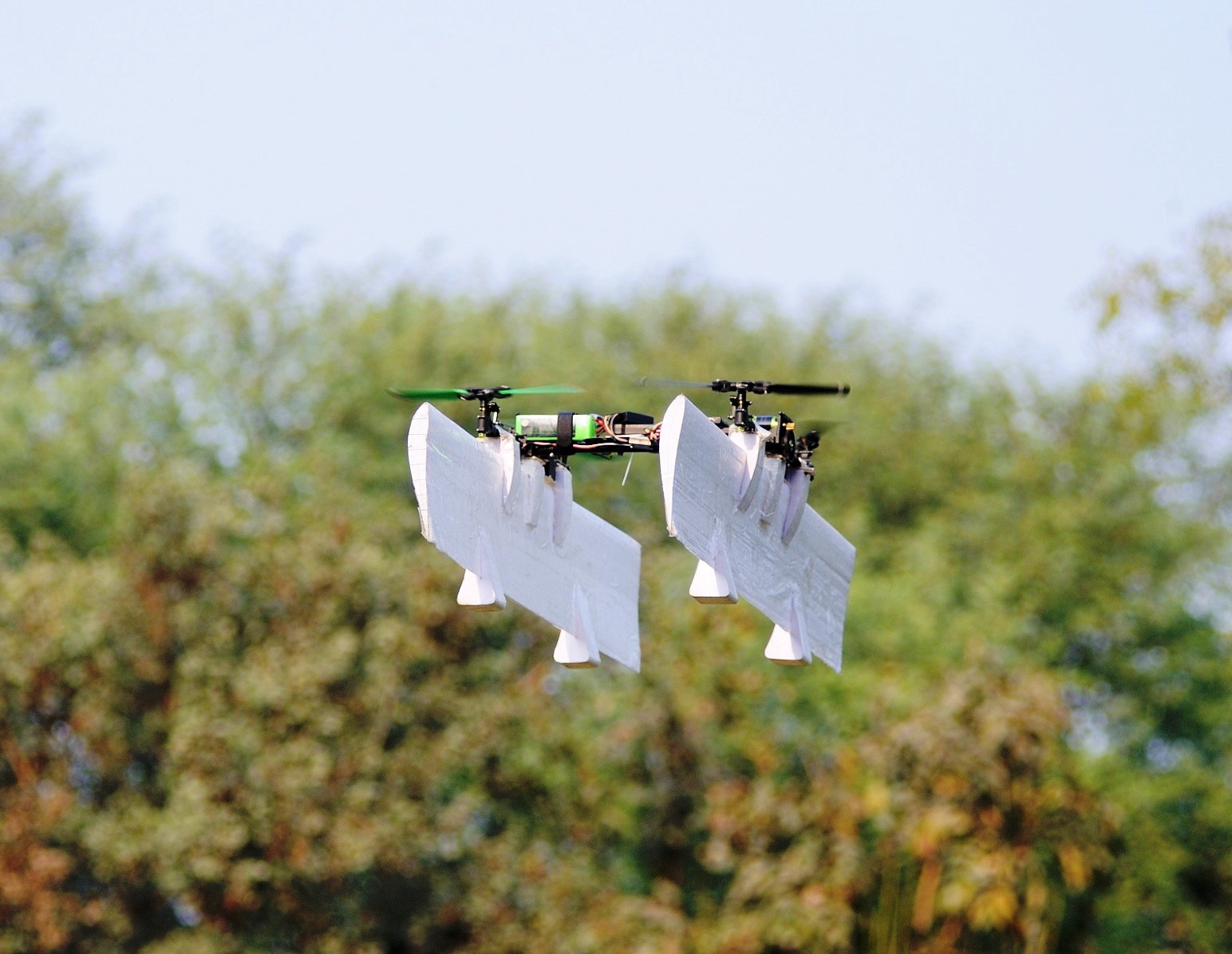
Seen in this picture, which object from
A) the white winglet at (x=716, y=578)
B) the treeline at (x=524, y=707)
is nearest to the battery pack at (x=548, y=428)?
the white winglet at (x=716, y=578)

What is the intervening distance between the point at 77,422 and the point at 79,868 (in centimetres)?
849

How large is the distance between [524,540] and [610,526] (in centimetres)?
50

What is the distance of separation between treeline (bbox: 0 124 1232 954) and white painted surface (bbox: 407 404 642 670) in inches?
318

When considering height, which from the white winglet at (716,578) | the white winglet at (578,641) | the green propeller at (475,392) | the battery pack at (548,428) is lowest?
the white winglet at (578,641)

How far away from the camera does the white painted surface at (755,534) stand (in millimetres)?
→ 7801

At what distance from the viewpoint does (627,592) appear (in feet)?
29.3

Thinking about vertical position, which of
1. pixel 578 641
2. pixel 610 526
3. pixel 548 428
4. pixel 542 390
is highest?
pixel 542 390

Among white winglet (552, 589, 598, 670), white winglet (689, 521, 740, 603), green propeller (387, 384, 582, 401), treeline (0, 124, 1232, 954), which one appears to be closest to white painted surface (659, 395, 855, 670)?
white winglet (689, 521, 740, 603)

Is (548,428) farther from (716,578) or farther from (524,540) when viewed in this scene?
(716,578)

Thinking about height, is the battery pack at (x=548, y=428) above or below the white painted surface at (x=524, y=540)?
above

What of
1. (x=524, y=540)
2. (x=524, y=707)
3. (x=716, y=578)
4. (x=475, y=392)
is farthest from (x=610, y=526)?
(x=524, y=707)

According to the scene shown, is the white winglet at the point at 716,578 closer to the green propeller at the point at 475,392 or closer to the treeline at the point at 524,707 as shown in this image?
the green propeller at the point at 475,392

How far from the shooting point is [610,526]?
336 inches

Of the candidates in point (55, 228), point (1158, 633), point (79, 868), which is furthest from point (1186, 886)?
point (55, 228)
